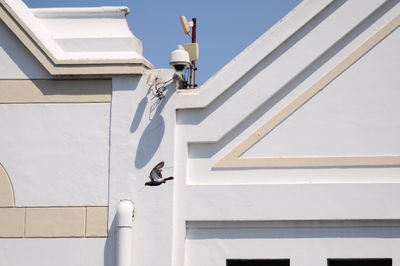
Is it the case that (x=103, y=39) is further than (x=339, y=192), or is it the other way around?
(x=103, y=39)

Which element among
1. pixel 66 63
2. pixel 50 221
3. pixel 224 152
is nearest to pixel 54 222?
pixel 50 221

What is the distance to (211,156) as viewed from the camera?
15.6m

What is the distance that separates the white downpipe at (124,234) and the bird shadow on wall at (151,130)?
0.66 metres

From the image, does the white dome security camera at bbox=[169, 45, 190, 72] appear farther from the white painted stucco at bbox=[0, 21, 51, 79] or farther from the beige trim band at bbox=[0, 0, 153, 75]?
the white painted stucco at bbox=[0, 21, 51, 79]

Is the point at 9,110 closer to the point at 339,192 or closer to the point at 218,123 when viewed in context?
the point at 218,123

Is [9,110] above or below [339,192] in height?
above

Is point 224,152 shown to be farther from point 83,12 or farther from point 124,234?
point 83,12

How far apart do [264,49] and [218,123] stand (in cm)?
118

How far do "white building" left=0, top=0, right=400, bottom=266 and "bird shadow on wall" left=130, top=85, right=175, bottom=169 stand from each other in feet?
0.05

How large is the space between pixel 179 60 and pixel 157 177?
5.36ft

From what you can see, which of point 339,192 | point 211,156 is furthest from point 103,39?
point 339,192

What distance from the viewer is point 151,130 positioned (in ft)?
51.5

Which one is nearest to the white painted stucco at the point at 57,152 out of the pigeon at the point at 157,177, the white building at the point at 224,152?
the white building at the point at 224,152

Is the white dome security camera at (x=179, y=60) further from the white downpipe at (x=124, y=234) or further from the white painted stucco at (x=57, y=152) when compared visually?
the white downpipe at (x=124, y=234)
